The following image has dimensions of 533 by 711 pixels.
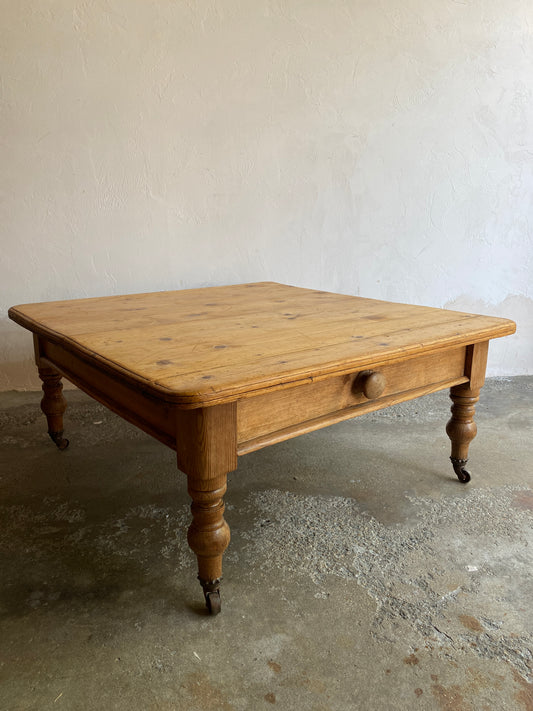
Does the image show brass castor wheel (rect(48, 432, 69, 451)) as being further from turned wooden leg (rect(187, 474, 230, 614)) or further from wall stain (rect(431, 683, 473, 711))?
wall stain (rect(431, 683, 473, 711))

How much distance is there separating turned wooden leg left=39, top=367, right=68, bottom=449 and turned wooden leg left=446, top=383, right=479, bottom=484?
4.86 feet

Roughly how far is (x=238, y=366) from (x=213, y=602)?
59 centimetres

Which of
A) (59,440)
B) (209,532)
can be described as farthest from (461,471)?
(59,440)

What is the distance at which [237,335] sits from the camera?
5.37 ft

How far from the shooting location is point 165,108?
106 inches

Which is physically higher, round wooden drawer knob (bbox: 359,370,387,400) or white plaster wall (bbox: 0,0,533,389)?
white plaster wall (bbox: 0,0,533,389)

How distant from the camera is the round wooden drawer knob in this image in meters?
1.51

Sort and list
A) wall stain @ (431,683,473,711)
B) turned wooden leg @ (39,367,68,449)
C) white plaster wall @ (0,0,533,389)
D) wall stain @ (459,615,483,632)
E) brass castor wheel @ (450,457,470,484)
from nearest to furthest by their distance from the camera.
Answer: wall stain @ (431,683,473,711)
wall stain @ (459,615,483,632)
brass castor wheel @ (450,457,470,484)
turned wooden leg @ (39,367,68,449)
white plaster wall @ (0,0,533,389)

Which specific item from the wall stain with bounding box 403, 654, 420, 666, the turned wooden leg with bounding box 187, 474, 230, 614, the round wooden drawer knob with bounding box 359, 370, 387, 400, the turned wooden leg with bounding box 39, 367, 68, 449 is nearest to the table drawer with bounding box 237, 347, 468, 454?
the round wooden drawer knob with bounding box 359, 370, 387, 400

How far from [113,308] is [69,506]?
69 cm

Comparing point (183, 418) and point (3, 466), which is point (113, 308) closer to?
point (3, 466)

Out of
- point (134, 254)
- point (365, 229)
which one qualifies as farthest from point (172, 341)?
point (365, 229)

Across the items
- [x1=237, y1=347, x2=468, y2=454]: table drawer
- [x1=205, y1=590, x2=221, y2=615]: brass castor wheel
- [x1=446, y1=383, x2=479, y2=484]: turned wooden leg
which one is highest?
[x1=237, y1=347, x2=468, y2=454]: table drawer

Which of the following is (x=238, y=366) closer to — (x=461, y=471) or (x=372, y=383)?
(x=372, y=383)
